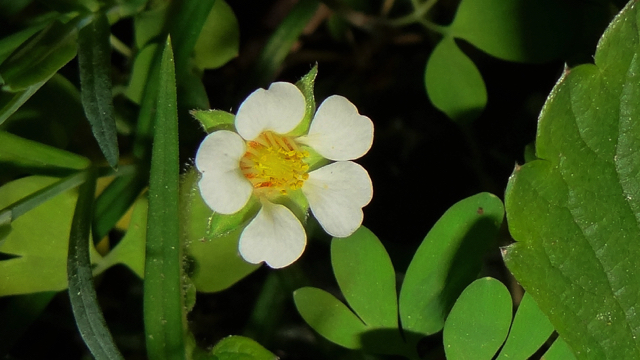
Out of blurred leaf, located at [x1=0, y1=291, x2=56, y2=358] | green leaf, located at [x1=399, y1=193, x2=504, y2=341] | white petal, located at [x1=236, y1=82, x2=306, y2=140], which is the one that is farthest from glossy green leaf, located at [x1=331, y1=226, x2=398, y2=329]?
blurred leaf, located at [x1=0, y1=291, x2=56, y2=358]

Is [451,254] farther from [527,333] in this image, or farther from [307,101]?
[307,101]

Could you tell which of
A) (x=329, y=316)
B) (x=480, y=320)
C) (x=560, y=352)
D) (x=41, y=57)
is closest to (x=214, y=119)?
(x=41, y=57)

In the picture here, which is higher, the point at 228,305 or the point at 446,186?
the point at 446,186

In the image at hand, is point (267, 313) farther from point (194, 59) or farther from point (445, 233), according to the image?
point (194, 59)

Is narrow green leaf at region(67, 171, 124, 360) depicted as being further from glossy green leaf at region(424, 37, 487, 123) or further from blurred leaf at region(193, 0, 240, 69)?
glossy green leaf at region(424, 37, 487, 123)

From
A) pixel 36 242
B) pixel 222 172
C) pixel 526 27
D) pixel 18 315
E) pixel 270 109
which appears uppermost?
pixel 526 27

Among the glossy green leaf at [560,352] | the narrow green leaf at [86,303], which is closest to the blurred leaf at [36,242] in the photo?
the narrow green leaf at [86,303]

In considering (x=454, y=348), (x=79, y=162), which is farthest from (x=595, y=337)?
(x=79, y=162)
